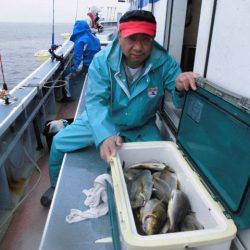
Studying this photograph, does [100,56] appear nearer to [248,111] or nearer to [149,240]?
[248,111]

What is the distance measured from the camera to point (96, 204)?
1865 mm

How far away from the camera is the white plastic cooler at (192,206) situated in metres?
1.10

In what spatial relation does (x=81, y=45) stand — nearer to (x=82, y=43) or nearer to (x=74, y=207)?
(x=82, y=43)

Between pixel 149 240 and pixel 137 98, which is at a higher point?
pixel 137 98

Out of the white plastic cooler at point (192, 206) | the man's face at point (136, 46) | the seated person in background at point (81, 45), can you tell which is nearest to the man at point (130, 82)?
the man's face at point (136, 46)

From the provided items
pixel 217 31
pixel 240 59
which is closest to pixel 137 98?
pixel 217 31

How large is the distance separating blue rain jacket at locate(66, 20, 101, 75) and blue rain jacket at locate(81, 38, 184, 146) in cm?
360

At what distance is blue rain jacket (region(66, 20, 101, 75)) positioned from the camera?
568 cm

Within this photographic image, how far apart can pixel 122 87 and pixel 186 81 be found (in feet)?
1.76

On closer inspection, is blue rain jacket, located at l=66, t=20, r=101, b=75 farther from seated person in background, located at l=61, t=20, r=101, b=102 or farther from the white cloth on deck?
the white cloth on deck

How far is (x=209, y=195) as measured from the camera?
1422 millimetres

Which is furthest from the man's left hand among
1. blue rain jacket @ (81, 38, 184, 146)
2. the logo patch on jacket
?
the logo patch on jacket

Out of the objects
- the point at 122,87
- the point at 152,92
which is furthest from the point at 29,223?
the point at 152,92

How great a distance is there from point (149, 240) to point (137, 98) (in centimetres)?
131
